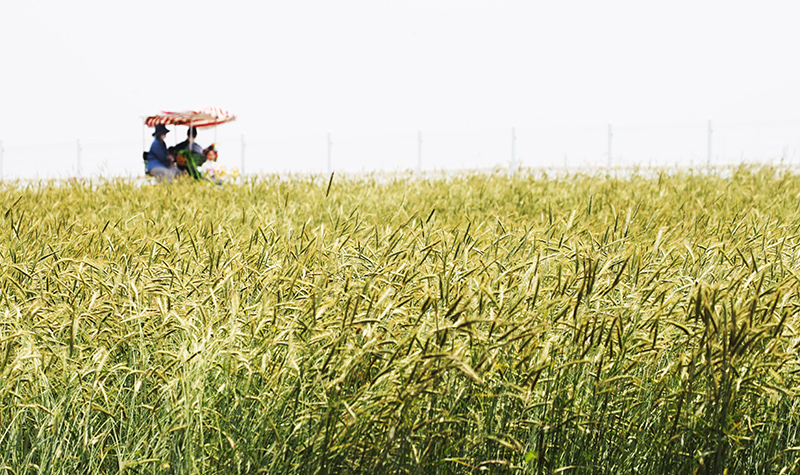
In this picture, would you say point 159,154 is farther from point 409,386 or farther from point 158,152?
point 409,386

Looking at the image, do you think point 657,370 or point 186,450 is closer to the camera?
point 186,450

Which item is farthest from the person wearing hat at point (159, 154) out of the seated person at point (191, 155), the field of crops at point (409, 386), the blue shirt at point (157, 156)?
the field of crops at point (409, 386)

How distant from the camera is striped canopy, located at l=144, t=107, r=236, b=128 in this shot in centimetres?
1262

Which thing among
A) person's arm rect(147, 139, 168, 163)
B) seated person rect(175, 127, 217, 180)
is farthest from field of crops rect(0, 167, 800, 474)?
person's arm rect(147, 139, 168, 163)

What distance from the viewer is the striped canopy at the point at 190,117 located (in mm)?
12625

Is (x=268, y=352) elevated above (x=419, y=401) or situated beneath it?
elevated above

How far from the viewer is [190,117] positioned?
12.7m

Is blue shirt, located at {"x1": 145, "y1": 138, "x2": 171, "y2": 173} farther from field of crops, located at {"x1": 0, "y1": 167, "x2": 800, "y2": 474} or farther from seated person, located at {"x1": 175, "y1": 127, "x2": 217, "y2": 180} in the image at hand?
field of crops, located at {"x1": 0, "y1": 167, "x2": 800, "y2": 474}

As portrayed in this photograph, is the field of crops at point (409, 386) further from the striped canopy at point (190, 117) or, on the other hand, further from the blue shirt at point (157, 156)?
the striped canopy at point (190, 117)

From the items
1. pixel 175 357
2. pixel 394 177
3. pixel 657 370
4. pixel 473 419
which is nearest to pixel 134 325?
pixel 175 357

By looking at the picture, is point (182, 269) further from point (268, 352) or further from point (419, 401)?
point (419, 401)

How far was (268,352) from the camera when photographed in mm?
1933

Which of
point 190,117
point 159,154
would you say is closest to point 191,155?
point 159,154

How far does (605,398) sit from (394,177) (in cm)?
691
